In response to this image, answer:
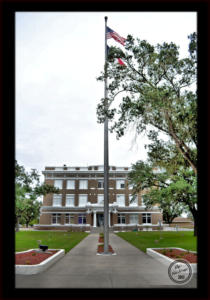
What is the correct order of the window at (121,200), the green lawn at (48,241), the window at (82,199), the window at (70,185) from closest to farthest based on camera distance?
1. the green lawn at (48,241)
2. the window at (121,200)
3. the window at (82,199)
4. the window at (70,185)

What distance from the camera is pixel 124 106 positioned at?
12477 millimetres

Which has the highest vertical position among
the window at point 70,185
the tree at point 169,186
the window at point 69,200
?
the tree at point 169,186

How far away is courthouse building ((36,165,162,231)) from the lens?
52.4 metres

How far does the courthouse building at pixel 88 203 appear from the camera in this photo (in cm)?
5241

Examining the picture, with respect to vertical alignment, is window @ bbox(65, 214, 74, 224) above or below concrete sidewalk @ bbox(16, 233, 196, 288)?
below

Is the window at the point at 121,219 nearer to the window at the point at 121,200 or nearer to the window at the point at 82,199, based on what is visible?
the window at the point at 121,200

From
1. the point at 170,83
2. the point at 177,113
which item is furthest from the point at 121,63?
the point at 177,113

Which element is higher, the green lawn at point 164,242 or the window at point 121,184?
Result: the window at point 121,184

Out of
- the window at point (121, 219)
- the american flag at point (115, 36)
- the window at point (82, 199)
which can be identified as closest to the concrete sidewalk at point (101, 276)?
the american flag at point (115, 36)

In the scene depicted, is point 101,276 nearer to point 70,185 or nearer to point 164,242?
point 164,242

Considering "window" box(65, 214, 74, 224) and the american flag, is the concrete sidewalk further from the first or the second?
"window" box(65, 214, 74, 224)

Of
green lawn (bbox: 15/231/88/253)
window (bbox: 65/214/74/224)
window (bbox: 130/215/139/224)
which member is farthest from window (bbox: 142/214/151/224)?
green lawn (bbox: 15/231/88/253)
